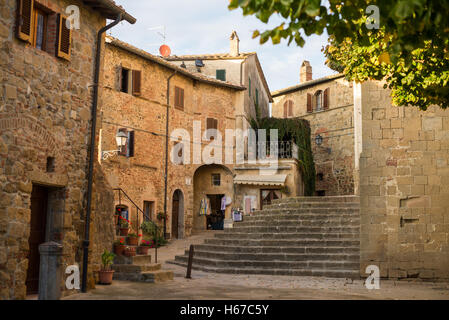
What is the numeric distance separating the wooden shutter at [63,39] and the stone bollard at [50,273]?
3687 millimetres

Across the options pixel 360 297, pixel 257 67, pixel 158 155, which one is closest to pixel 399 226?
pixel 360 297

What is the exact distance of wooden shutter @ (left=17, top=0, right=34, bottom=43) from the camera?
759 cm

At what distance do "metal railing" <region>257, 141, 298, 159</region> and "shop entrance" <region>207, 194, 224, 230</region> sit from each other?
3312 millimetres

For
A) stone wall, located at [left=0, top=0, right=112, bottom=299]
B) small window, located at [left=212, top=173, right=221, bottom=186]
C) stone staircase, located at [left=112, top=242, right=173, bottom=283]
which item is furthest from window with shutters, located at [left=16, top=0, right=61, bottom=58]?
small window, located at [left=212, top=173, right=221, bottom=186]

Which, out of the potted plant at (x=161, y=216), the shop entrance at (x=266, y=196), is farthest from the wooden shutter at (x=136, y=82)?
the shop entrance at (x=266, y=196)

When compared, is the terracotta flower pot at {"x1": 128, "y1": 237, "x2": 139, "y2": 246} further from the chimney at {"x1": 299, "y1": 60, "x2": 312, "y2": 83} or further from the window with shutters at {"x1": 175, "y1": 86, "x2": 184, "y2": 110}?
the chimney at {"x1": 299, "y1": 60, "x2": 312, "y2": 83}

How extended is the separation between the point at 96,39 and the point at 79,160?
2478 millimetres

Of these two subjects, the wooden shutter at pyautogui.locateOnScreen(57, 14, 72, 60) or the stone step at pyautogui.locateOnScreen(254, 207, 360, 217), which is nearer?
the wooden shutter at pyautogui.locateOnScreen(57, 14, 72, 60)

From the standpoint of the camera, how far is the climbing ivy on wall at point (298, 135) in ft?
97.3

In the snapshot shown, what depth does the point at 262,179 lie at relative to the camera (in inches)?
1003

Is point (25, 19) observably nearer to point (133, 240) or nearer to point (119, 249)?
point (119, 249)

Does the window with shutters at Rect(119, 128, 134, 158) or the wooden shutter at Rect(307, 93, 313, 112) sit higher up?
the wooden shutter at Rect(307, 93, 313, 112)

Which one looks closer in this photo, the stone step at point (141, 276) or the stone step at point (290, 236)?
the stone step at point (141, 276)

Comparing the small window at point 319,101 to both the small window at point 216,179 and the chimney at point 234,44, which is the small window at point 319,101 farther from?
the small window at point 216,179
